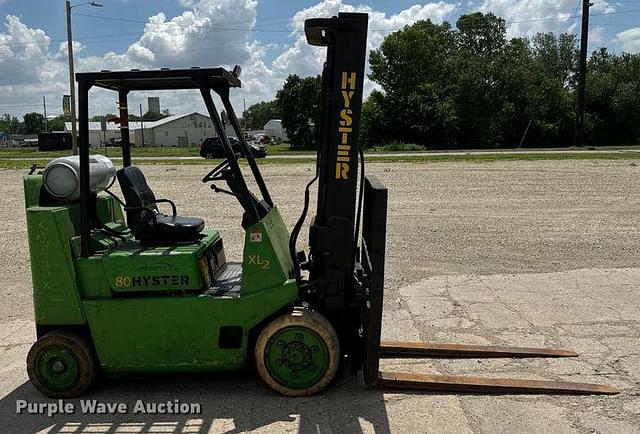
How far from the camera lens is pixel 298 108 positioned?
57594mm

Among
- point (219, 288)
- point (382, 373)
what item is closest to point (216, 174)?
point (219, 288)

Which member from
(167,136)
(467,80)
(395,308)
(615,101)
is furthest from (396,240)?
(167,136)

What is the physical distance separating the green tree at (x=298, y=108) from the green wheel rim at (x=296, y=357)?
51916 mm

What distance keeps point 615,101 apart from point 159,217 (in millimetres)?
55369

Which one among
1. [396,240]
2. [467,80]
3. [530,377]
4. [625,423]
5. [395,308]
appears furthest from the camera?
[467,80]

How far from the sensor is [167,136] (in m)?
83.2

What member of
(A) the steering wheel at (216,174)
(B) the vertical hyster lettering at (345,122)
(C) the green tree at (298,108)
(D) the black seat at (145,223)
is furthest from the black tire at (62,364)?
(C) the green tree at (298,108)

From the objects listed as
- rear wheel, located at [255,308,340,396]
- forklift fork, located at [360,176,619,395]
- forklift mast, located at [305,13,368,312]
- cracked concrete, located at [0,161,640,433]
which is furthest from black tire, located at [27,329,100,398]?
forklift fork, located at [360,176,619,395]

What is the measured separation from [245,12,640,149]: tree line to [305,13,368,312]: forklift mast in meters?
42.7

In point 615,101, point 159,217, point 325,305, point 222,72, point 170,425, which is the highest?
point 615,101

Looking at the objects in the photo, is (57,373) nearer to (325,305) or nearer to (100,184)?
(100,184)

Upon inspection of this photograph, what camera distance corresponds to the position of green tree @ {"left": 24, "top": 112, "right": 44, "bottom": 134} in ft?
395

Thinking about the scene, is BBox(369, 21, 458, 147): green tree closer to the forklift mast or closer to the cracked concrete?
the cracked concrete

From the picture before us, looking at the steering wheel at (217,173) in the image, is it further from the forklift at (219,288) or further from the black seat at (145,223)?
the black seat at (145,223)
